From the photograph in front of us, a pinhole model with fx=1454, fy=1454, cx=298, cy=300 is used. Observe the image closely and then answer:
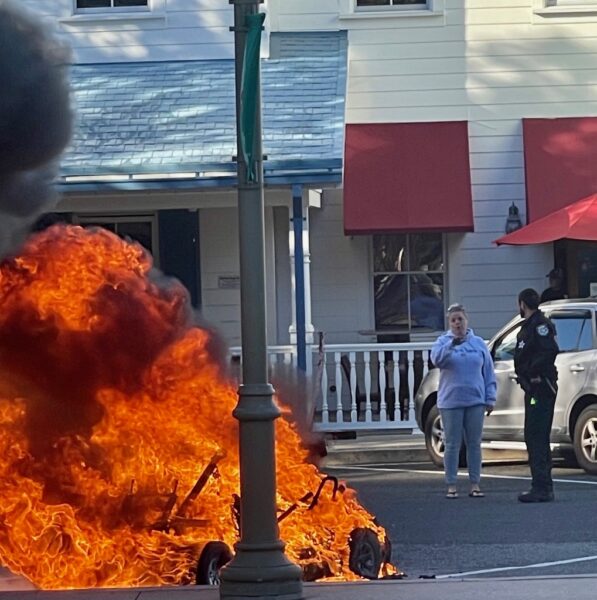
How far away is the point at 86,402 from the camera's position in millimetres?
8625

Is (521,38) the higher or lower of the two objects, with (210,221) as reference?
higher

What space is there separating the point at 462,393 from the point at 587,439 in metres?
1.94

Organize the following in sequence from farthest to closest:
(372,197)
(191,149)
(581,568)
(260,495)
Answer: (372,197), (191,149), (581,568), (260,495)

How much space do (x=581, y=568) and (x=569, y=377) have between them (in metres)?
5.08

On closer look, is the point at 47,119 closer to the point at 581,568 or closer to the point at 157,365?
the point at 157,365

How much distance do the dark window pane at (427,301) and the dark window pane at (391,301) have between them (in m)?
0.10

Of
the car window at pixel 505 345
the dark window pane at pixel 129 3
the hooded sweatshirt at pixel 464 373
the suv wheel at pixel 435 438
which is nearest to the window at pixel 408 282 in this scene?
the car window at pixel 505 345

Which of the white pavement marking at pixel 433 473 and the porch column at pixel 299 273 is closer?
the white pavement marking at pixel 433 473

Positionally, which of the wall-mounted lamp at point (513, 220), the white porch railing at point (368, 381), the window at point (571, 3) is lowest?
the white porch railing at point (368, 381)

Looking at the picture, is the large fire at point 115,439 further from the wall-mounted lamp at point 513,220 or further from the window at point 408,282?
the window at point 408,282

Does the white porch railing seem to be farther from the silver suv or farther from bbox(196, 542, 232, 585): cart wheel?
bbox(196, 542, 232, 585): cart wheel

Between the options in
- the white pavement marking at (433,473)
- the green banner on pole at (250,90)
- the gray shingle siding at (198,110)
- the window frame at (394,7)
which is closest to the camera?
the green banner on pole at (250,90)

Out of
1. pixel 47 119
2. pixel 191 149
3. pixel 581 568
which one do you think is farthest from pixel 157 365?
pixel 191 149

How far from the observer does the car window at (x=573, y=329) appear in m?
14.4
